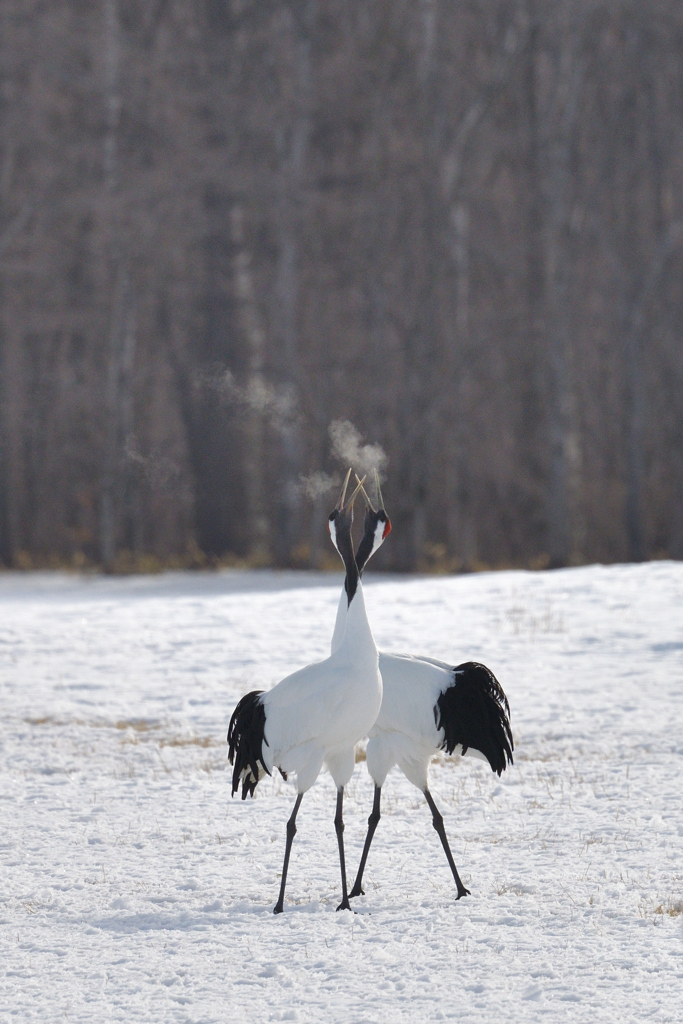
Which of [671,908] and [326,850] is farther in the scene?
[326,850]

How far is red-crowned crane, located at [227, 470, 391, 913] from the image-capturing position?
5.90 m

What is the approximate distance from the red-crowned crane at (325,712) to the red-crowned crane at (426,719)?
169 mm

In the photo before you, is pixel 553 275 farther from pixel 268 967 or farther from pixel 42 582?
pixel 268 967

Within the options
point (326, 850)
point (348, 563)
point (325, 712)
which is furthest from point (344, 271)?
point (325, 712)

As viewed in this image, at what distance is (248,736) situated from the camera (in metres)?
6.38

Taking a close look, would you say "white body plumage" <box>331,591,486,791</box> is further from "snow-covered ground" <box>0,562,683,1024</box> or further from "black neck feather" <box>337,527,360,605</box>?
"snow-covered ground" <box>0,562,683,1024</box>

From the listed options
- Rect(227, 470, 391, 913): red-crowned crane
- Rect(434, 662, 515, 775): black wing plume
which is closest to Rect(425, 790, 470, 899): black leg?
Rect(434, 662, 515, 775): black wing plume

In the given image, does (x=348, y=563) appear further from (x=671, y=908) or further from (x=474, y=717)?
(x=671, y=908)

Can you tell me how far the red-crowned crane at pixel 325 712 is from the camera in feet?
19.4

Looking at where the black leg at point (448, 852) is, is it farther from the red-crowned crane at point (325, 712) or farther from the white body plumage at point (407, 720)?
the red-crowned crane at point (325, 712)

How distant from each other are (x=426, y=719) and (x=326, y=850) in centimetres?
139

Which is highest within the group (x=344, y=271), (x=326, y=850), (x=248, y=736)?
(x=344, y=271)

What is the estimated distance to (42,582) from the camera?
73.7 feet

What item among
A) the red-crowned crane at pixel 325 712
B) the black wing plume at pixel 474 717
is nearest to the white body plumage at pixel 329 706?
the red-crowned crane at pixel 325 712
